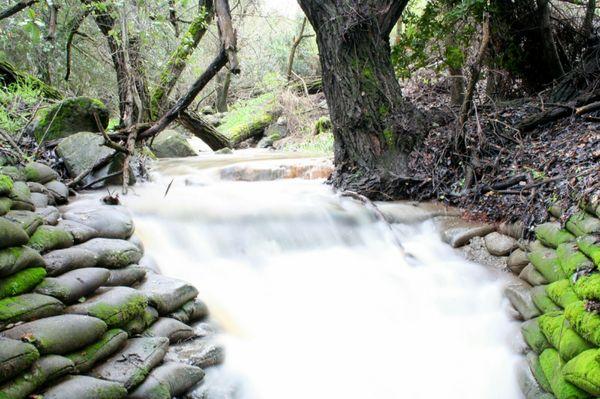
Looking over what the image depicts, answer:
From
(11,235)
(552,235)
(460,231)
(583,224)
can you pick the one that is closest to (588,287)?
(583,224)

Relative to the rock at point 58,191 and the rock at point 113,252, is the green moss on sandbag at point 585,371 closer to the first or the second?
the rock at point 113,252

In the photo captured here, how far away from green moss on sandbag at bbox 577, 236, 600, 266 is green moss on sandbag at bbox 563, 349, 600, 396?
66 cm

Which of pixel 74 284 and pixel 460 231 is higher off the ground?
pixel 74 284

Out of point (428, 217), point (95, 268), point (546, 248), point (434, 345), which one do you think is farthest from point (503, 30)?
point (95, 268)

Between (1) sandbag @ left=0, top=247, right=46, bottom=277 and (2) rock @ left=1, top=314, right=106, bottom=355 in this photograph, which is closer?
(2) rock @ left=1, top=314, right=106, bottom=355

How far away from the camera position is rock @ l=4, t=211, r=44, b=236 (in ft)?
10.2

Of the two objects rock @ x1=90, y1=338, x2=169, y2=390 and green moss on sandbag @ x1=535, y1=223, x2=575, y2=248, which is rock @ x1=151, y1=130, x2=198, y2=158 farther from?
green moss on sandbag @ x1=535, y1=223, x2=575, y2=248

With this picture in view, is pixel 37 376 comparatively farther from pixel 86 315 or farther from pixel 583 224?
pixel 583 224

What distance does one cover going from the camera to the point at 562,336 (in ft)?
9.37

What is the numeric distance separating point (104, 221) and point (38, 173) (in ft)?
4.71

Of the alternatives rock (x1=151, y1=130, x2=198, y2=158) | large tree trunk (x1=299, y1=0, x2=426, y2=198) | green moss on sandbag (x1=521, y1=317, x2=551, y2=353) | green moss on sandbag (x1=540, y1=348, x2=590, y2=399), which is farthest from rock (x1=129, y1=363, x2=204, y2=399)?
rock (x1=151, y1=130, x2=198, y2=158)

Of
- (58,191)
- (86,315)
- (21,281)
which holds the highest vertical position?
(58,191)

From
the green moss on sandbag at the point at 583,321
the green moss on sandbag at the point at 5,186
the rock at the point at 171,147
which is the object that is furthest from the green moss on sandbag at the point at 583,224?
the rock at the point at 171,147

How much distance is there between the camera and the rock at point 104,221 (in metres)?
3.84
